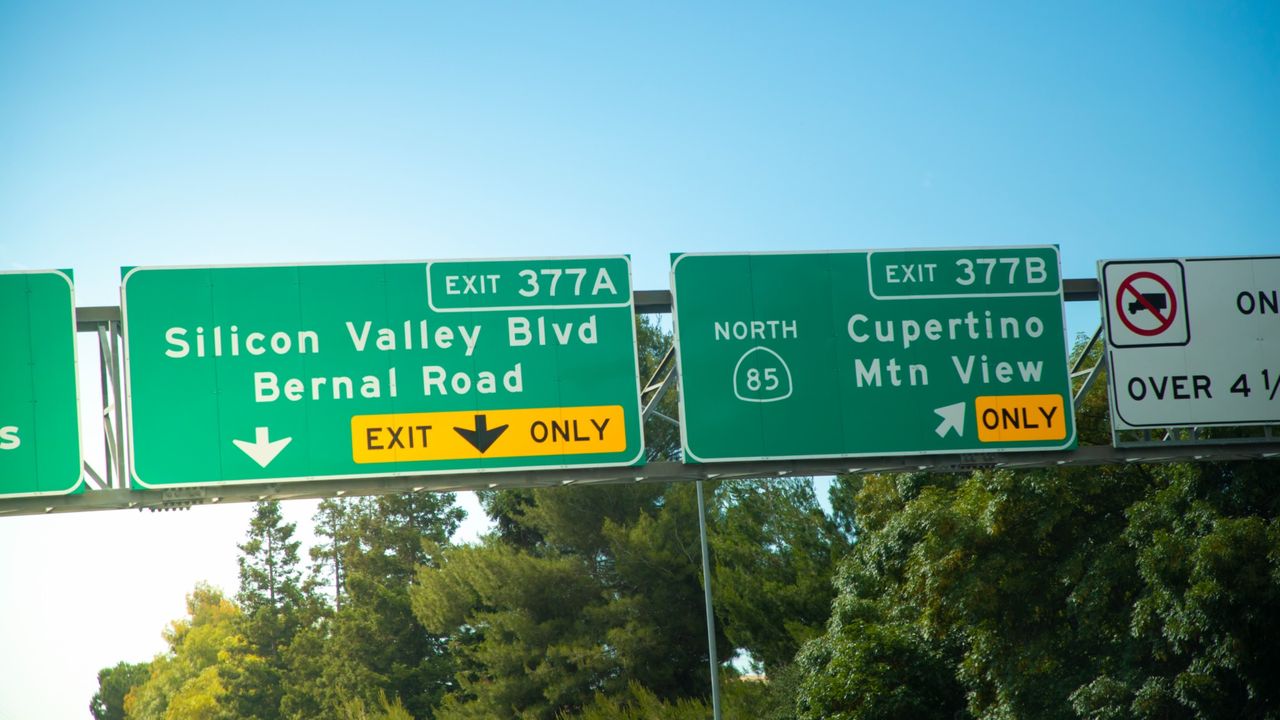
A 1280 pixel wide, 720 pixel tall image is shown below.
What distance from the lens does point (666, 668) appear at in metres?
56.2

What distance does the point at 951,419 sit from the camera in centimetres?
1781

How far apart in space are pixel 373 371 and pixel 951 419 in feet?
22.3

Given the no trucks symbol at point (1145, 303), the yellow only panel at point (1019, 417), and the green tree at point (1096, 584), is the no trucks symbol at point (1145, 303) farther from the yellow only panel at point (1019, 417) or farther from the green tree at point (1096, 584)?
the green tree at point (1096, 584)

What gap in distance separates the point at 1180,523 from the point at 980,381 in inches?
342

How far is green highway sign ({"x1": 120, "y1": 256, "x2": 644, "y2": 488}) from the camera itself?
53.7 feet

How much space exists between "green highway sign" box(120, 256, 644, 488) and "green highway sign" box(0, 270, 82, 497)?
632 millimetres

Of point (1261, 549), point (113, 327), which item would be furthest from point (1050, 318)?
point (113, 327)

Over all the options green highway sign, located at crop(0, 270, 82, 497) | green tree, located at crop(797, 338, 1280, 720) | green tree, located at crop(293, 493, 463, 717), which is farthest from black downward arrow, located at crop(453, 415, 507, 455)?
green tree, located at crop(293, 493, 463, 717)

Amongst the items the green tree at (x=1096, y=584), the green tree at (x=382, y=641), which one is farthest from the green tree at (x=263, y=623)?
the green tree at (x=1096, y=584)

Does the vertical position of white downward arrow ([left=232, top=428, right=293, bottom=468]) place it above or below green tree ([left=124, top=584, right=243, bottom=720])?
above

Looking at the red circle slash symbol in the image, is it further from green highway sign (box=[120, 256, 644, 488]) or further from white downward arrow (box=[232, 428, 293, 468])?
white downward arrow (box=[232, 428, 293, 468])

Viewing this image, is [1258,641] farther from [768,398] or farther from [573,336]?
[573,336]

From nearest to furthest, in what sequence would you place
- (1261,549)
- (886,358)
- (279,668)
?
(886,358), (1261,549), (279,668)

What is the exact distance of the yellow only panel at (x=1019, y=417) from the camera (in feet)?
58.7
